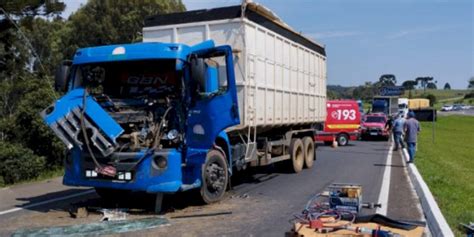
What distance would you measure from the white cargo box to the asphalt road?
4.81 feet

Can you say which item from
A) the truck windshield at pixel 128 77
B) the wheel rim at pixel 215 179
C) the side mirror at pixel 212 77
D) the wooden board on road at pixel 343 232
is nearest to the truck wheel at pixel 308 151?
the wheel rim at pixel 215 179

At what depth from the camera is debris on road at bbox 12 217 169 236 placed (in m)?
7.57

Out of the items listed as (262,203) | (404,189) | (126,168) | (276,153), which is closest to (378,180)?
(404,189)

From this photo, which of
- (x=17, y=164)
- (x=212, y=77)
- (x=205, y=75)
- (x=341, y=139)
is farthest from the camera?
(x=341, y=139)

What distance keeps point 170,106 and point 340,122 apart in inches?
882

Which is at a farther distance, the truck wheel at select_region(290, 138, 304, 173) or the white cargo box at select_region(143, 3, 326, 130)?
the truck wheel at select_region(290, 138, 304, 173)

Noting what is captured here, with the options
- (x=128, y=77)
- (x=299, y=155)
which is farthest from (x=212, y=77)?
(x=299, y=155)

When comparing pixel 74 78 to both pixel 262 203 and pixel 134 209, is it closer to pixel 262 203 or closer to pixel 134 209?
pixel 134 209

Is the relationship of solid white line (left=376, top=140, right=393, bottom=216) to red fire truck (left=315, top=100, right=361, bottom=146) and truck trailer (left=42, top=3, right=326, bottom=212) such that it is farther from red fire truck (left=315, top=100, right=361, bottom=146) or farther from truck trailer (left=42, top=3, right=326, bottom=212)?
red fire truck (left=315, top=100, right=361, bottom=146)

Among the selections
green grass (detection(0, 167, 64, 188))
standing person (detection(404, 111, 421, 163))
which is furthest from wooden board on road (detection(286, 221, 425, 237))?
standing person (detection(404, 111, 421, 163))

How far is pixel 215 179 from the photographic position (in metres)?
9.83

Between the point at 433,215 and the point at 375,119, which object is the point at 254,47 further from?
the point at 375,119

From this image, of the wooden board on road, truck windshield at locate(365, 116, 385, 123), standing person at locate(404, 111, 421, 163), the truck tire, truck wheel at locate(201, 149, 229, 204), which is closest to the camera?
the wooden board on road

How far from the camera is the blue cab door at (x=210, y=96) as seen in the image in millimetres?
9055
